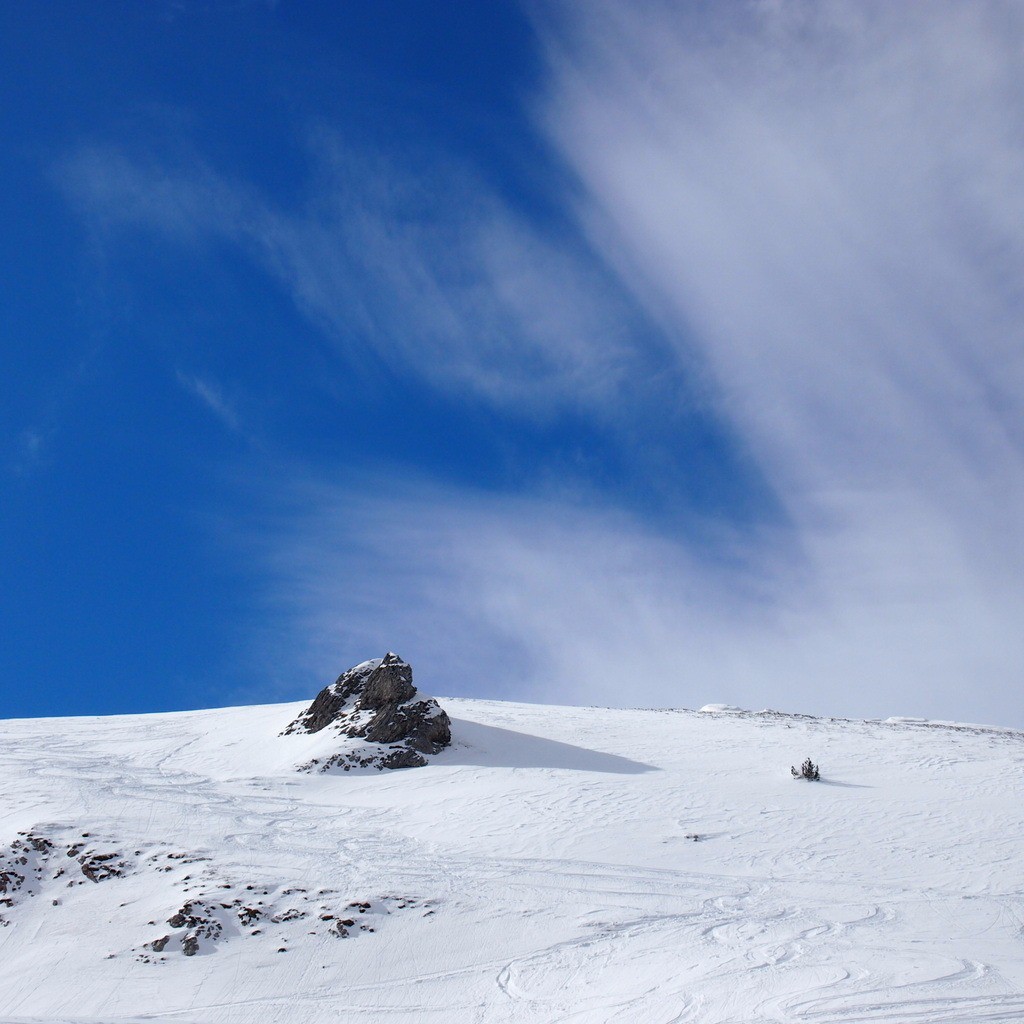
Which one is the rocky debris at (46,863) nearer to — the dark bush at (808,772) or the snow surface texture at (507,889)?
the snow surface texture at (507,889)

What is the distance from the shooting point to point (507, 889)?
1477cm

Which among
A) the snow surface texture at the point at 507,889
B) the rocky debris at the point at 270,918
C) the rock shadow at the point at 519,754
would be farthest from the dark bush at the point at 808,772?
the rocky debris at the point at 270,918

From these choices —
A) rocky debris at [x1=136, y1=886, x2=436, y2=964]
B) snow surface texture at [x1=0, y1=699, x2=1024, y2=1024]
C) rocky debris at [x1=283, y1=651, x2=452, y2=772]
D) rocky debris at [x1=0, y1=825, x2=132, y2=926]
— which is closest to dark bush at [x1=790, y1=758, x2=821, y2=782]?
snow surface texture at [x1=0, y1=699, x2=1024, y2=1024]

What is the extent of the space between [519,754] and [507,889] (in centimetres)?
1117

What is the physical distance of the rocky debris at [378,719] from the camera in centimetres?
2455

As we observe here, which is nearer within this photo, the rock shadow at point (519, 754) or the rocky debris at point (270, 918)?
the rocky debris at point (270, 918)

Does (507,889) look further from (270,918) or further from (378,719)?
(378,719)

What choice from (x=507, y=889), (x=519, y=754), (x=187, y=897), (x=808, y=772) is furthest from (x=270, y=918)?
(x=808, y=772)

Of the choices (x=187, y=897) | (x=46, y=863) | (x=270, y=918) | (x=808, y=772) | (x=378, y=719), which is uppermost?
(x=378, y=719)

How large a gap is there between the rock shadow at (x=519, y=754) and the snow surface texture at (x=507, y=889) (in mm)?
177

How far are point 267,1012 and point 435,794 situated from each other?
34.9 ft

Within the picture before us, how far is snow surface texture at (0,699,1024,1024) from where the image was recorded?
36.0ft

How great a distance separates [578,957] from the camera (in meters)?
12.1

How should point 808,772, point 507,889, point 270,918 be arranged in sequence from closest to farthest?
point 270,918 → point 507,889 → point 808,772
